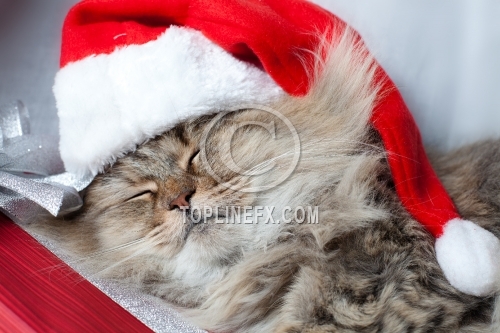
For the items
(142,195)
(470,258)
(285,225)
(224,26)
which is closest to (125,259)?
(142,195)

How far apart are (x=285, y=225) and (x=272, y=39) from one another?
0.36 m

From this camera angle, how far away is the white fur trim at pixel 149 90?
1.05m

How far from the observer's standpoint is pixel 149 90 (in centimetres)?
106

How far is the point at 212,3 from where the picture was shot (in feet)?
3.58

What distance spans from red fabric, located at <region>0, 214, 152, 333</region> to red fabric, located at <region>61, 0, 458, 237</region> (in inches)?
17.1

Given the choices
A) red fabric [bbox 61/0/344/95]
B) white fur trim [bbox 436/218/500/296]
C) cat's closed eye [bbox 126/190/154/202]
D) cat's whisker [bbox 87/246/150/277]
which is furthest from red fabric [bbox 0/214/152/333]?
white fur trim [bbox 436/218/500/296]

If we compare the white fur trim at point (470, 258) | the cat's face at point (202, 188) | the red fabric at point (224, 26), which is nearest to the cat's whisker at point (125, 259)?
the cat's face at point (202, 188)

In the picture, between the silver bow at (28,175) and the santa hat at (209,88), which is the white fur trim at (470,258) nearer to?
the santa hat at (209,88)

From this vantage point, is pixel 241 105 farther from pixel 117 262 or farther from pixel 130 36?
pixel 117 262

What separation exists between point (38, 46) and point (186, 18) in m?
0.71

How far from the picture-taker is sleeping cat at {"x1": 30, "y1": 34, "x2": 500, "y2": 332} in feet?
3.22

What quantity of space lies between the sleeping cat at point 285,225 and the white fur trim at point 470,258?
0.08ft

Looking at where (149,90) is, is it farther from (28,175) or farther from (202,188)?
(28,175)

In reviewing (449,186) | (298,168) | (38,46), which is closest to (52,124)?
(38,46)
